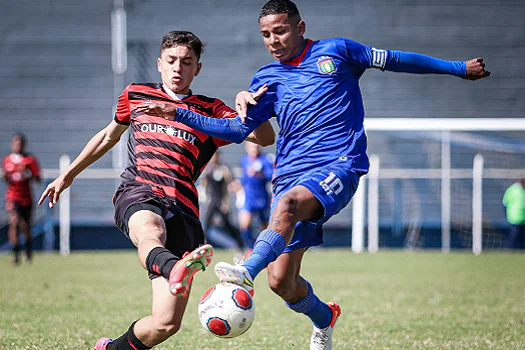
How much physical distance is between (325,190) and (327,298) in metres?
4.61

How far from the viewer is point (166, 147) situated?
456 centimetres

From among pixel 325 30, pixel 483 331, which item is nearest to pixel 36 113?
pixel 325 30

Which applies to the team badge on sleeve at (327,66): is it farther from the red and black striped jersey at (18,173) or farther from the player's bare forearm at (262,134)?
the red and black striped jersey at (18,173)

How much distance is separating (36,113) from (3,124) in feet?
3.00

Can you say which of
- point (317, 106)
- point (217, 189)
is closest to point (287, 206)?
point (317, 106)

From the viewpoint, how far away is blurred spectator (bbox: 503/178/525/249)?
19.0 metres

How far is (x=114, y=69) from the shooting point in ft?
69.3

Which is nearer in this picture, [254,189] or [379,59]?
[379,59]

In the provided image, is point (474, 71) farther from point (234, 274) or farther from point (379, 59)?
point (234, 274)

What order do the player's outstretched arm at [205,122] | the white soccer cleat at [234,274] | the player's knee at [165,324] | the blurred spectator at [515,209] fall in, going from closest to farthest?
the white soccer cleat at [234,274] → the player's knee at [165,324] → the player's outstretched arm at [205,122] → the blurred spectator at [515,209]

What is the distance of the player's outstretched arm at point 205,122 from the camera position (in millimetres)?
4363

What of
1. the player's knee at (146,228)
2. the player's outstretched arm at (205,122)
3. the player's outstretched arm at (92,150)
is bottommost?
the player's knee at (146,228)

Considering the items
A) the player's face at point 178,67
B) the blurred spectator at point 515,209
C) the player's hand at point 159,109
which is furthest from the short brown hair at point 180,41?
the blurred spectator at point 515,209

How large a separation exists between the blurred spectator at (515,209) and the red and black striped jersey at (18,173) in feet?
37.6
